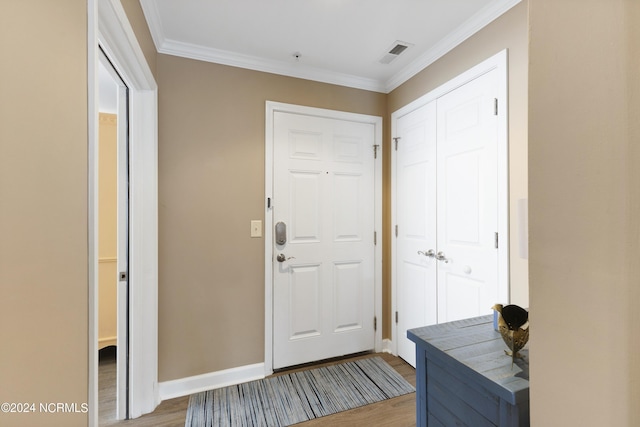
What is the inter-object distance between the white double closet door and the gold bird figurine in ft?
2.43

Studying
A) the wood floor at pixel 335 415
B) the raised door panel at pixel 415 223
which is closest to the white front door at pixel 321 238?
the raised door panel at pixel 415 223

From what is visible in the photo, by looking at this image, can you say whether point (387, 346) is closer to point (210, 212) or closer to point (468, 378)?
point (468, 378)

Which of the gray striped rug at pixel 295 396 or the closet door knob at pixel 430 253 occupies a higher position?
the closet door knob at pixel 430 253

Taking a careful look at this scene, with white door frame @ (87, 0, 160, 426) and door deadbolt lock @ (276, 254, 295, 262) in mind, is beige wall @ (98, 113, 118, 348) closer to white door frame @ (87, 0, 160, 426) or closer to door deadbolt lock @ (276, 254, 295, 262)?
white door frame @ (87, 0, 160, 426)

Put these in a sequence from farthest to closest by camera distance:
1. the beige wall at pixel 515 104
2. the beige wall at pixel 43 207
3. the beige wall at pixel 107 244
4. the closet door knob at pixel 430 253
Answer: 1. the beige wall at pixel 107 244
2. the closet door knob at pixel 430 253
3. the beige wall at pixel 515 104
4. the beige wall at pixel 43 207

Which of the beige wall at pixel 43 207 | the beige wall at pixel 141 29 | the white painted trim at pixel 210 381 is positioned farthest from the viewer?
the white painted trim at pixel 210 381

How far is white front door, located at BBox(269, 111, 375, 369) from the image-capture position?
2.24 meters

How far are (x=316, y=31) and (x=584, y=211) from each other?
73.1 inches

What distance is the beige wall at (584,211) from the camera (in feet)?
1.36

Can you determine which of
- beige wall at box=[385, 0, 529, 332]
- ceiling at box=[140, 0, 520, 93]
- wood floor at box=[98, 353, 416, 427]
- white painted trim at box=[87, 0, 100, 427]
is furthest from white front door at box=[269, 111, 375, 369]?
white painted trim at box=[87, 0, 100, 427]

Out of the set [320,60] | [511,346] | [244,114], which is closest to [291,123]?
[244,114]

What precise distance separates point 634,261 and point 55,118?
46.8 inches

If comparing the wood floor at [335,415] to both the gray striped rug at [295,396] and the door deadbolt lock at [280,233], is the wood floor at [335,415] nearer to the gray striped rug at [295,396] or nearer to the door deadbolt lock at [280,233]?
the gray striped rug at [295,396]
